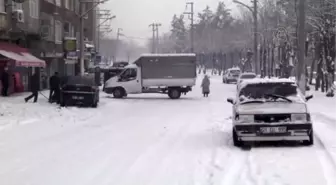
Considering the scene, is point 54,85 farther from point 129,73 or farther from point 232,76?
point 232,76

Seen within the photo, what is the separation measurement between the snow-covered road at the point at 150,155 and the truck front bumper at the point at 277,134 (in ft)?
0.85

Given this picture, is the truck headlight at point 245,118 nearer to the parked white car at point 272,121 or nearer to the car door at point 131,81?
the parked white car at point 272,121

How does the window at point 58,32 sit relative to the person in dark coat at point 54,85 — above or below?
above

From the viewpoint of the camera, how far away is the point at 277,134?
1291 cm

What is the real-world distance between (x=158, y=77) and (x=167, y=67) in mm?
881

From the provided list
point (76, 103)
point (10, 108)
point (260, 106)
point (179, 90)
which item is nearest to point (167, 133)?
point (260, 106)

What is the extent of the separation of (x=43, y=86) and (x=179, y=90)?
1260 cm

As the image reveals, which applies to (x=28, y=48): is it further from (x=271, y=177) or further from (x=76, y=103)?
(x=271, y=177)

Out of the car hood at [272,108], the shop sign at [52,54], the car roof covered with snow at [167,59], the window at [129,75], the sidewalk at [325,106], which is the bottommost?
the sidewalk at [325,106]

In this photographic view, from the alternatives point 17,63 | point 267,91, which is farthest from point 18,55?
point 267,91

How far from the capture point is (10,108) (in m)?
25.0

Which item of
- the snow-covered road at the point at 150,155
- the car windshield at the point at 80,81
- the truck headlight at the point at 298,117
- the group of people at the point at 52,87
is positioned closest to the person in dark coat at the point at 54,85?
the group of people at the point at 52,87

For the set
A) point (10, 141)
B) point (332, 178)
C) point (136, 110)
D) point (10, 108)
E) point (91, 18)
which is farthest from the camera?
point (91, 18)

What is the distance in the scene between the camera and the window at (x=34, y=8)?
129 feet
